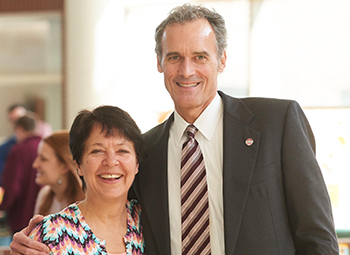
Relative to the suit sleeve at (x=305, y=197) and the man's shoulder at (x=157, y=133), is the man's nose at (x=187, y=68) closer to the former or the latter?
the man's shoulder at (x=157, y=133)

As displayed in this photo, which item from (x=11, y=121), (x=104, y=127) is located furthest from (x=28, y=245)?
(x=11, y=121)

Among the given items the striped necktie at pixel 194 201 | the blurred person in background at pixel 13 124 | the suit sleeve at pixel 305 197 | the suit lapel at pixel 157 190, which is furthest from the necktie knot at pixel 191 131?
the blurred person in background at pixel 13 124

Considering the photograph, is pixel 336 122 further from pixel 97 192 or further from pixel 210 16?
pixel 97 192

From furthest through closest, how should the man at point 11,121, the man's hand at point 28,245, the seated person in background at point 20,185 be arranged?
the man at point 11,121 → the seated person in background at point 20,185 → the man's hand at point 28,245

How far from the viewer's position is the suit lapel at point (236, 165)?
1.67 metres

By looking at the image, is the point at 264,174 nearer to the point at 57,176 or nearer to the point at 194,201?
the point at 194,201

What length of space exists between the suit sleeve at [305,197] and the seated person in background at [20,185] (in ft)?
10.0

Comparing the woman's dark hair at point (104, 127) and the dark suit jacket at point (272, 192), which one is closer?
the dark suit jacket at point (272, 192)

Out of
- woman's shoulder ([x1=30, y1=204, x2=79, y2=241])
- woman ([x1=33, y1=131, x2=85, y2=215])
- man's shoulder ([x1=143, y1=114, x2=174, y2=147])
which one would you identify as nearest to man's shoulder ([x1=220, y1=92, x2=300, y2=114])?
man's shoulder ([x1=143, y1=114, x2=174, y2=147])

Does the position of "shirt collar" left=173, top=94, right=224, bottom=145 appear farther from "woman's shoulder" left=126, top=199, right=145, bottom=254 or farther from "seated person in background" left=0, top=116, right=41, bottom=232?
"seated person in background" left=0, top=116, right=41, bottom=232

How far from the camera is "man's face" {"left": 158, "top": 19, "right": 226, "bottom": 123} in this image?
5.88 feet

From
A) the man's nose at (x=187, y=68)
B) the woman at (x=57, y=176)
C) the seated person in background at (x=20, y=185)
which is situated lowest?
the seated person in background at (x=20, y=185)

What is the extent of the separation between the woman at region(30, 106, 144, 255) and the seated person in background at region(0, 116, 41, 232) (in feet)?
8.58

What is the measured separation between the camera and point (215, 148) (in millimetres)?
1825
